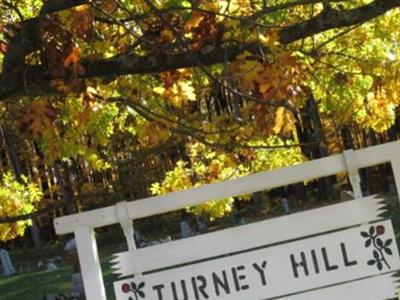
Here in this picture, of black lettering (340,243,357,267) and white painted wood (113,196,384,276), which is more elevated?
white painted wood (113,196,384,276)

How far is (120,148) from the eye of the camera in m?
30.9

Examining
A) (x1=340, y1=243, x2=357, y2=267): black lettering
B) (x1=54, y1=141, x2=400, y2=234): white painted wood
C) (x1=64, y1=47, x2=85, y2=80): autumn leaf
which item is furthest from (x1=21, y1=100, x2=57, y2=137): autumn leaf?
(x1=340, y1=243, x2=357, y2=267): black lettering

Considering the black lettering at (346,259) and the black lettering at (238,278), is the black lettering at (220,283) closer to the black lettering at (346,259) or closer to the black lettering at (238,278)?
the black lettering at (238,278)

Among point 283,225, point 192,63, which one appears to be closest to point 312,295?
point 283,225

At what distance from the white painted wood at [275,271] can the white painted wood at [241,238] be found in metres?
0.04

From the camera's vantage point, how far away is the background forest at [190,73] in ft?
14.4

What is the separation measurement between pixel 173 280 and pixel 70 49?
160 centimetres

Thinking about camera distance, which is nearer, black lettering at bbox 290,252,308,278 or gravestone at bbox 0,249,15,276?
black lettering at bbox 290,252,308,278

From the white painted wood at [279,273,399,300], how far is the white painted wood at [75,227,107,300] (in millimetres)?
839

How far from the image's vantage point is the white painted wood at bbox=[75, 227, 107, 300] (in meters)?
3.69

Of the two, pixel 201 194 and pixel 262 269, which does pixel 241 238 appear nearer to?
pixel 262 269

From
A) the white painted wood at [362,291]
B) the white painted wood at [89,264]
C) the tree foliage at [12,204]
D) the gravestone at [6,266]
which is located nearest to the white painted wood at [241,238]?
the white painted wood at [89,264]

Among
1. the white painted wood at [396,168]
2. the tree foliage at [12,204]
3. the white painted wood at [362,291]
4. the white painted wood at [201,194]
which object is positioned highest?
the tree foliage at [12,204]

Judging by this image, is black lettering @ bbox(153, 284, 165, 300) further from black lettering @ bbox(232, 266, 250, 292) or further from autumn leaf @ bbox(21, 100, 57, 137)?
autumn leaf @ bbox(21, 100, 57, 137)
